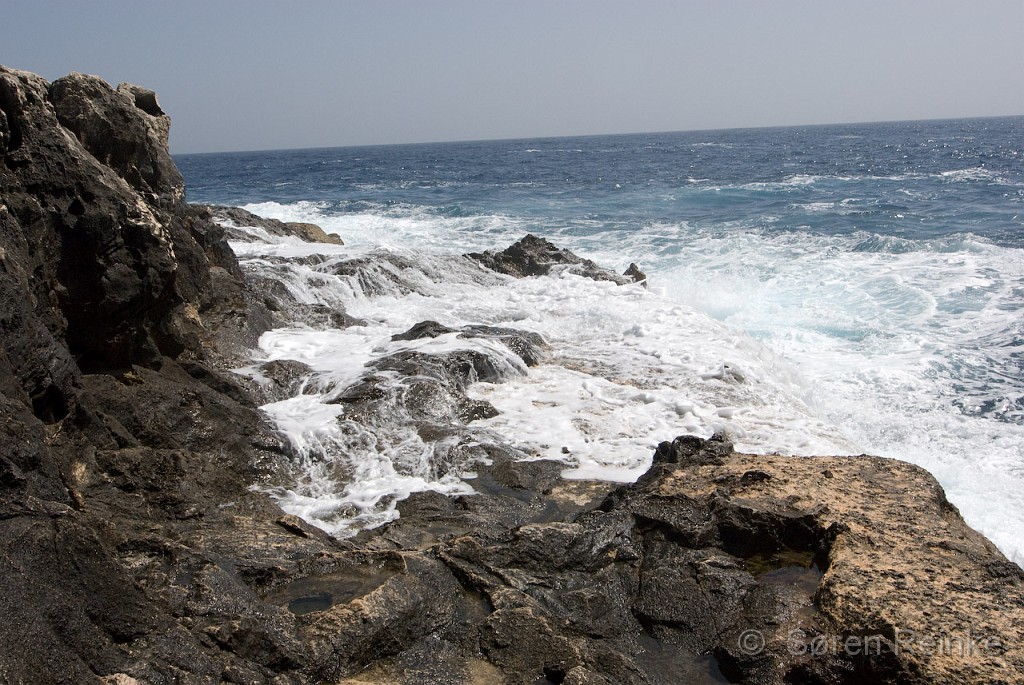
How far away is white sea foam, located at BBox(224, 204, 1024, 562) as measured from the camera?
607 cm

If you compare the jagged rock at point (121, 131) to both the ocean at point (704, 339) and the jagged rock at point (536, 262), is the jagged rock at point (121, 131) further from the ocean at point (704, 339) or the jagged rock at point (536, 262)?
the jagged rock at point (536, 262)

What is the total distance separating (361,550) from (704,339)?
686 centimetres

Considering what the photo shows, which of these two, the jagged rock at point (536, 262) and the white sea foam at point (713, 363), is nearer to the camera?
the white sea foam at point (713, 363)

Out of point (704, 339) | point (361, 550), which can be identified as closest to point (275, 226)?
point (704, 339)

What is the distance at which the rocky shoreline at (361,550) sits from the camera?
2631 mm

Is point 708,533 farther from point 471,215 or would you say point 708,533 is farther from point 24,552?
point 471,215

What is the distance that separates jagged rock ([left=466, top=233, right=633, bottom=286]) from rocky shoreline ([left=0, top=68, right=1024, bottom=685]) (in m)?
7.44

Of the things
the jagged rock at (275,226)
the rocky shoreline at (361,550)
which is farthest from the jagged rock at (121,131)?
the jagged rock at (275,226)

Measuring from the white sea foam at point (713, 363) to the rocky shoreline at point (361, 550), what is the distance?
1.86ft

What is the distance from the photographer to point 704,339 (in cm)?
959

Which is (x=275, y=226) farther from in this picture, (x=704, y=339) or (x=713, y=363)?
(x=713, y=363)

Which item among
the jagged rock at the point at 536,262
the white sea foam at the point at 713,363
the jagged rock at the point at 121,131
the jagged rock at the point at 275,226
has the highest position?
the jagged rock at the point at 121,131

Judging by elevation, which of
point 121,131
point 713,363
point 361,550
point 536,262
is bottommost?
point 713,363

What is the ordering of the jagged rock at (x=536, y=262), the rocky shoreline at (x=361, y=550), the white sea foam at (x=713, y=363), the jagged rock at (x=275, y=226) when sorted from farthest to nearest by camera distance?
1. the jagged rock at (x=275, y=226)
2. the jagged rock at (x=536, y=262)
3. the white sea foam at (x=713, y=363)
4. the rocky shoreline at (x=361, y=550)
